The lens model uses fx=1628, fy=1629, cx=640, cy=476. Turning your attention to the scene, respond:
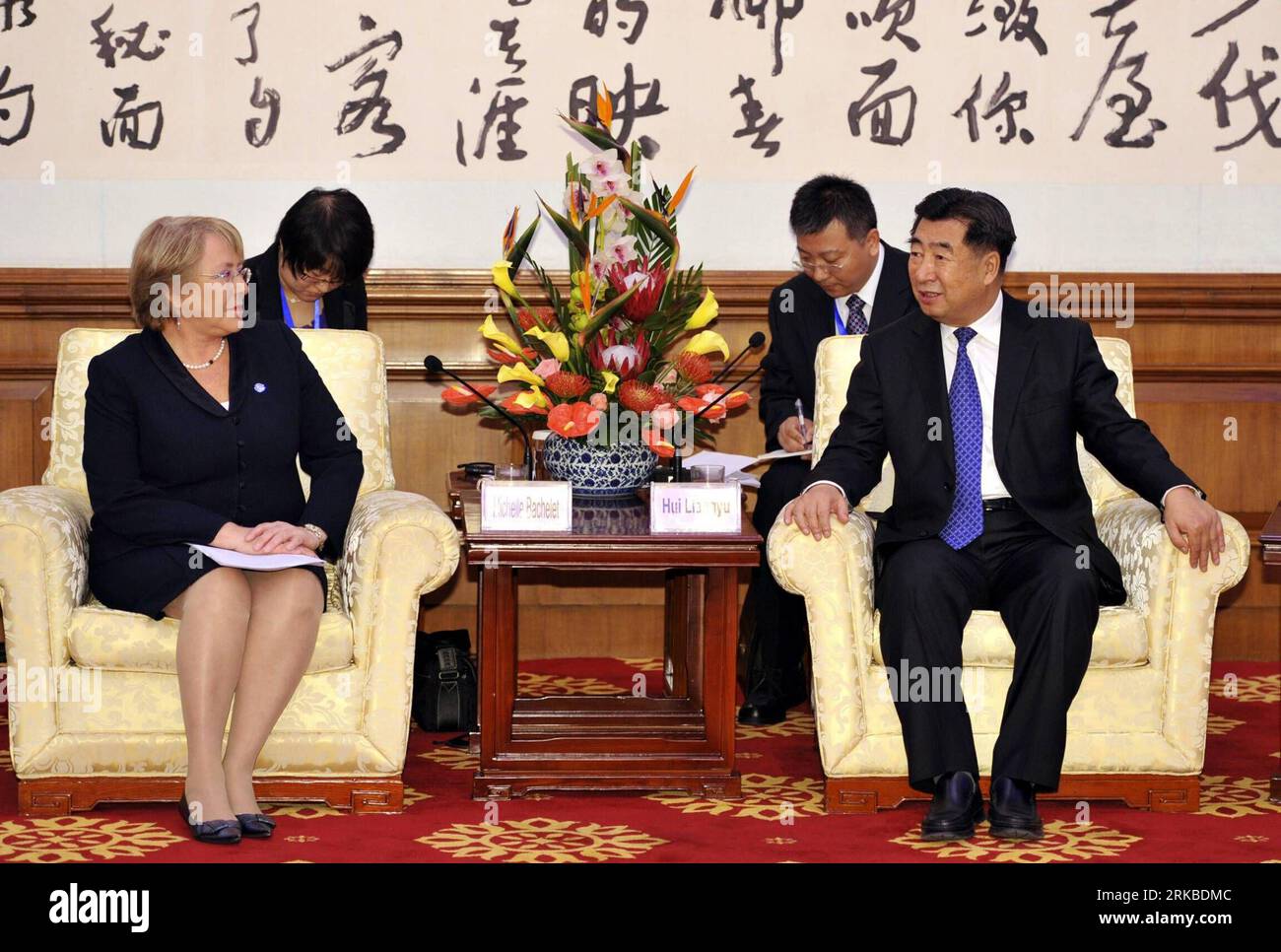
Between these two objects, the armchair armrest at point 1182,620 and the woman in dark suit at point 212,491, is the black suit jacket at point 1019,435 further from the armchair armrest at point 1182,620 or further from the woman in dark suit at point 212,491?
the woman in dark suit at point 212,491

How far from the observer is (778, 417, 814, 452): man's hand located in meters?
4.20

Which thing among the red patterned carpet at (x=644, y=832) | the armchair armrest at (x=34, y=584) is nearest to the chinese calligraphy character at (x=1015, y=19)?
the red patterned carpet at (x=644, y=832)

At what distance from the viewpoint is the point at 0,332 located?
4914 mm

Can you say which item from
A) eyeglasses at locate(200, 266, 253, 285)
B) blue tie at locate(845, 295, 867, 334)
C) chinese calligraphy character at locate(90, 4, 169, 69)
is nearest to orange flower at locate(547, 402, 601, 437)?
eyeglasses at locate(200, 266, 253, 285)

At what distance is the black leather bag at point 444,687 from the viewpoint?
4074 mm

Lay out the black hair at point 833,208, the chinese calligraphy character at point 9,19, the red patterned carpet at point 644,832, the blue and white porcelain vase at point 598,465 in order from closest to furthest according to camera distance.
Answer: the red patterned carpet at point 644,832
the blue and white porcelain vase at point 598,465
the black hair at point 833,208
the chinese calligraphy character at point 9,19

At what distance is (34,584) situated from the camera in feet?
10.8

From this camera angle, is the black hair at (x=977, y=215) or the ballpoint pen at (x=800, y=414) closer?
the black hair at (x=977, y=215)

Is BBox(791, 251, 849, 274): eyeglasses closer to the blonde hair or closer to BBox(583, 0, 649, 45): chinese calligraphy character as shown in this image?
BBox(583, 0, 649, 45): chinese calligraphy character

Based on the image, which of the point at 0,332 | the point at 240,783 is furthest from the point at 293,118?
the point at 240,783

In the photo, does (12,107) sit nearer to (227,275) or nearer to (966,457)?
(227,275)

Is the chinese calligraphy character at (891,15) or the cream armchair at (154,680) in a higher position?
the chinese calligraphy character at (891,15)

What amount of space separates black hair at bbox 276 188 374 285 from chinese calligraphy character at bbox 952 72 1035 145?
6.49 feet

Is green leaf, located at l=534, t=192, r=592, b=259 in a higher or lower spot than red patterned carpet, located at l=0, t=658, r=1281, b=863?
higher
